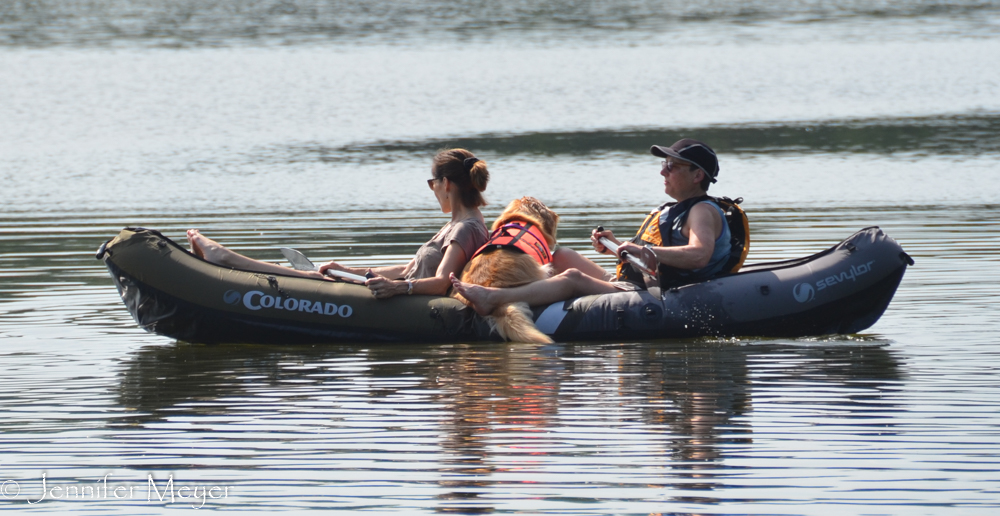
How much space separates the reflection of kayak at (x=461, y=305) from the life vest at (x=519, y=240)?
362 millimetres

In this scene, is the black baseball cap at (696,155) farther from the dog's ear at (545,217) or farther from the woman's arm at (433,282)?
the woman's arm at (433,282)

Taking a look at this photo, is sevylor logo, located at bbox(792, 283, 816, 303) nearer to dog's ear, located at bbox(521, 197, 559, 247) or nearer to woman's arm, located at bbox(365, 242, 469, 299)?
dog's ear, located at bbox(521, 197, 559, 247)

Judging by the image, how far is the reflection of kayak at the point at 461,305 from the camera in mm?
7816

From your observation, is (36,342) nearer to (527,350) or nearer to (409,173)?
(527,350)

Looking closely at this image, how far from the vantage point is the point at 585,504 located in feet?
15.3

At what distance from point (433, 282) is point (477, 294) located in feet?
1.18

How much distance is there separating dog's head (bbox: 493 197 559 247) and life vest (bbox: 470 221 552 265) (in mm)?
35

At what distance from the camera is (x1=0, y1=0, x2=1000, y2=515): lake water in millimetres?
5062

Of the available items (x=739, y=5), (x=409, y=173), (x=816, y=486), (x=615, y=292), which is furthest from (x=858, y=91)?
(x=816, y=486)

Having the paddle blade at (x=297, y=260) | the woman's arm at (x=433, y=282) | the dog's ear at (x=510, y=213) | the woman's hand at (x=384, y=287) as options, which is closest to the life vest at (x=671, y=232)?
the dog's ear at (x=510, y=213)

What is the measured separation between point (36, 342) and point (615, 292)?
3.69 metres
